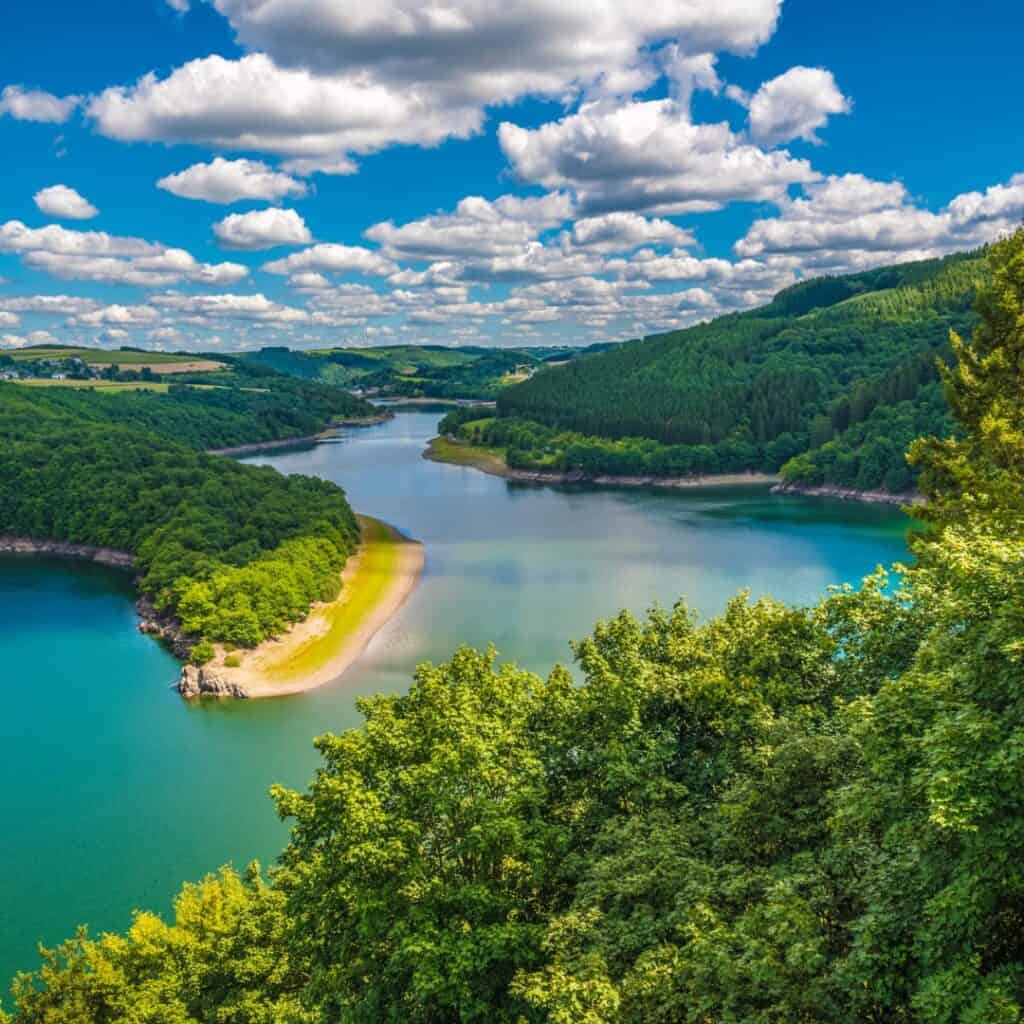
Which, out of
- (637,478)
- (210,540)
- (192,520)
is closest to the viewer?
(210,540)

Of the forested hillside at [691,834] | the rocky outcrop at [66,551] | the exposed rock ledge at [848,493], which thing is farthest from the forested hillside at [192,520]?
the exposed rock ledge at [848,493]

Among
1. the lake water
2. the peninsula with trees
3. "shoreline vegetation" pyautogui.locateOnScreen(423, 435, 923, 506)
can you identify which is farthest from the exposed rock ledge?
the peninsula with trees

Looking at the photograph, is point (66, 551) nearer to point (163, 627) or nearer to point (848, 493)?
point (163, 627)

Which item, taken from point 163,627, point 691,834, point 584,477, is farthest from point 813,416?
point 691,834

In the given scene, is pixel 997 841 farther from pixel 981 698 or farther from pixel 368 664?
pixel 368 664

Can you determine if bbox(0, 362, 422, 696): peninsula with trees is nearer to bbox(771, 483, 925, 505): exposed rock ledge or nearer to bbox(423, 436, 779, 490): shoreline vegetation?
bbox(423, 436, 779, 490): shoreline vegetation

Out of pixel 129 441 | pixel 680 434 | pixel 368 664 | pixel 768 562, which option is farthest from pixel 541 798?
pixel 680 434
